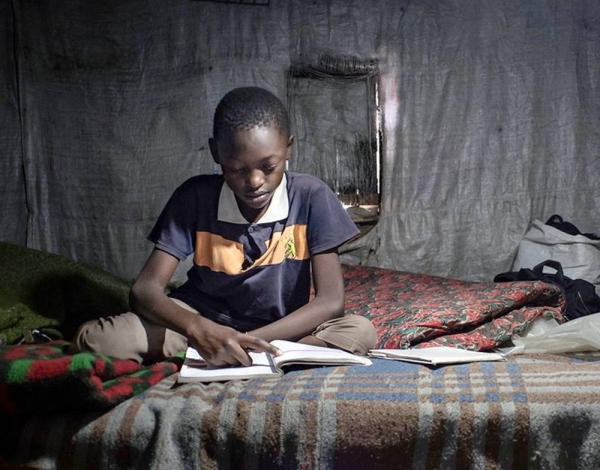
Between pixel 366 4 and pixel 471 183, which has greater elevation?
pixel 366 4

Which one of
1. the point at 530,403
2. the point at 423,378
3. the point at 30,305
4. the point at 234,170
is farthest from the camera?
the point at 30,305

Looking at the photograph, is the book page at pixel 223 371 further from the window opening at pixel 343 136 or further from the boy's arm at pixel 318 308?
the window opening at pixel 343 136

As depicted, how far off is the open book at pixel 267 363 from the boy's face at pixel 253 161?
0.48m

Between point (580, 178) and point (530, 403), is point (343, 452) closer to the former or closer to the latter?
point (530, 403)

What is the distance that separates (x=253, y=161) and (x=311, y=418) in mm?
845

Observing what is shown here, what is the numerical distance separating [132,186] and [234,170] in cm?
218

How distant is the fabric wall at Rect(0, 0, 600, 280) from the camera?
418 centimetres

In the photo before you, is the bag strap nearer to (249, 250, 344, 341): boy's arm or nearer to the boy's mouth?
(249, 250, 344, 341): boy's arm

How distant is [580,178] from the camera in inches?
166

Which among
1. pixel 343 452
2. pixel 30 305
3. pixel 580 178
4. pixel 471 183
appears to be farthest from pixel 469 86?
pixel 343 452

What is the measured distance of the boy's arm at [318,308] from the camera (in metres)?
2.19

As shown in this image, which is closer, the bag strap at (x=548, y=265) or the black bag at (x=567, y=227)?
the bag strap at (x=548, y=265)

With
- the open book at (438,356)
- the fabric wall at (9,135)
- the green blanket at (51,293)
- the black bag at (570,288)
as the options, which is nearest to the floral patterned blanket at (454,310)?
the black bag at (570,288)

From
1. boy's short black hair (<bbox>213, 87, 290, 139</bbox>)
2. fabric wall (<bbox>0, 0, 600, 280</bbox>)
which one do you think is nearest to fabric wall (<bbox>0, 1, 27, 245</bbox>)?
fabric wall (<bbox>0, 0, 600, 280</bbox>)
